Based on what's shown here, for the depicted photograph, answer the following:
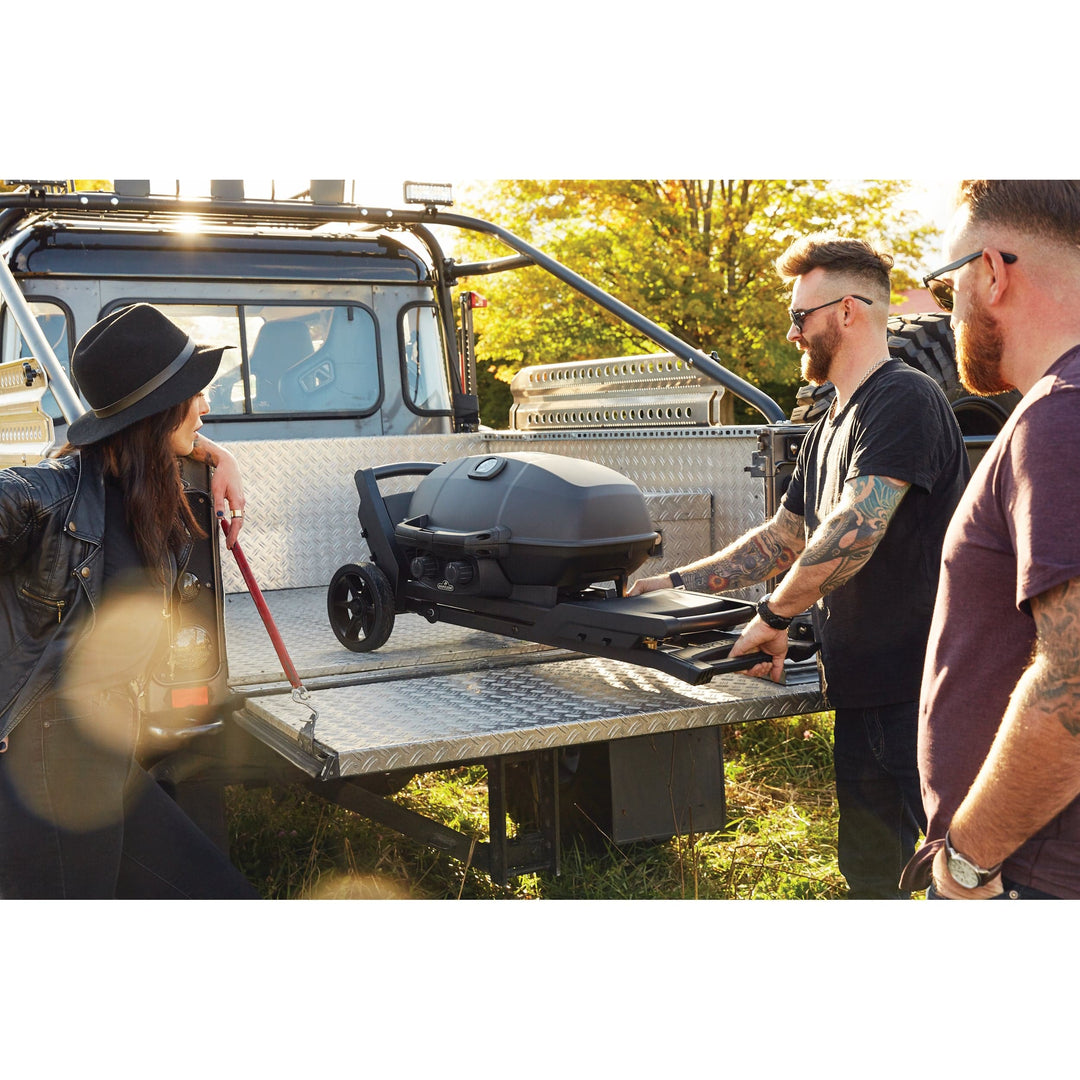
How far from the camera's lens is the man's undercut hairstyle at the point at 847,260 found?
116 inches

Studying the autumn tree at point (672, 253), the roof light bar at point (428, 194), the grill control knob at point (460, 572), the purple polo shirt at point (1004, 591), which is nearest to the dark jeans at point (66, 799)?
the grill control knob at point (460, 572)

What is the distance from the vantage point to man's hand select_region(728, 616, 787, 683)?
2.93 m

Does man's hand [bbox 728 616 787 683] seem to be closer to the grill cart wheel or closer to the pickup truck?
the pickup truck

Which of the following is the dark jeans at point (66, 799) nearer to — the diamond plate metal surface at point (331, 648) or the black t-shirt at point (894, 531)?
the diamond plate metal surface at point (331, 648)

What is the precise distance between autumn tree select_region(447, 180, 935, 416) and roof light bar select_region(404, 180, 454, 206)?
722 centimetres

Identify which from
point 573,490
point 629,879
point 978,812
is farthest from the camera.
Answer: point 629,879

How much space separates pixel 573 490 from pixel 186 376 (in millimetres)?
1194

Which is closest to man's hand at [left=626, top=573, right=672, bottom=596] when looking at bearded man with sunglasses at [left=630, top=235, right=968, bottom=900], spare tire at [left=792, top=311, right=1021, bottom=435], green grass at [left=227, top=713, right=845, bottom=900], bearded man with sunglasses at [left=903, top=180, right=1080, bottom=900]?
bearded man with sunglasses at [left=630, top=235, right=968, bottom=900]

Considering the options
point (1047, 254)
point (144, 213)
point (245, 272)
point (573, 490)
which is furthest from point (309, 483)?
point (1047, 254)

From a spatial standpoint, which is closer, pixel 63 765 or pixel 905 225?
pixel 63 765

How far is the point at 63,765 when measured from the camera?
2352mm

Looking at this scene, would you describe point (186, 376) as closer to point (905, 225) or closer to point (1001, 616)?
point (1001, 616)

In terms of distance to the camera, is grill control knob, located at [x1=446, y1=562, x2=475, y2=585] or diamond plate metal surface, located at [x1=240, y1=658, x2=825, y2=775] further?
grill control knob, located at [x1=446, y1=562, x2=475, y2=585]

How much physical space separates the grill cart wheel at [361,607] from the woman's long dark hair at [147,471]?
139 cm
